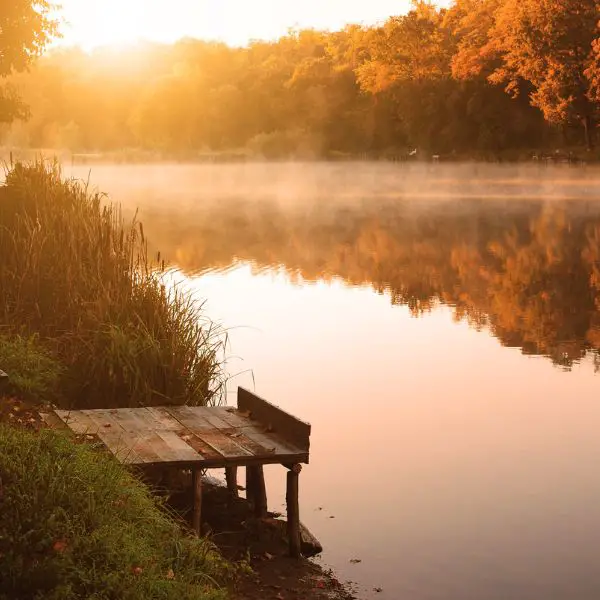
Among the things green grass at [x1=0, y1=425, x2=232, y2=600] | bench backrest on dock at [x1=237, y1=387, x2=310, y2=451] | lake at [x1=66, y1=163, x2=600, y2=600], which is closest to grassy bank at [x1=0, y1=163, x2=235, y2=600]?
green grass at [x1=0, y1=425, x2=232, y2=600]

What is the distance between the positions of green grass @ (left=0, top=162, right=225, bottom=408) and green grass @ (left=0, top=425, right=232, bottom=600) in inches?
110

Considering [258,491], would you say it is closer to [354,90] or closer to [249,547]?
[249,547]

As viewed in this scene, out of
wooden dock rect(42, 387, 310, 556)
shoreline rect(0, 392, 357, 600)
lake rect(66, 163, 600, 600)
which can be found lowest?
lake rect(66, 163, 600, 600)

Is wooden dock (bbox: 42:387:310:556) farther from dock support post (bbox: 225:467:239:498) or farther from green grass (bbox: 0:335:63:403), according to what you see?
green grass (bbox: 0:335:63:403)

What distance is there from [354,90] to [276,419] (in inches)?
3282

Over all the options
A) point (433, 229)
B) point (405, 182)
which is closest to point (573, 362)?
point (433, 229)

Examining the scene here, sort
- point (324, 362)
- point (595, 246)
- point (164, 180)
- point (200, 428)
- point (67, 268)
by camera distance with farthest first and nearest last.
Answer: point (164, 180) → point (595, 246) → point (324, 362) → point (67, 268) → point (200, 428)

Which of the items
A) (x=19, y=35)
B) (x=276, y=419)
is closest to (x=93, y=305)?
(x=276, y=419)

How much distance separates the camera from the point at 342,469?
9.26m

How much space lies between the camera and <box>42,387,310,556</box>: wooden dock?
284 inches

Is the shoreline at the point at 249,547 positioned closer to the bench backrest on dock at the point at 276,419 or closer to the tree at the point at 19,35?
the bench backrest on dock at the point at 276,419

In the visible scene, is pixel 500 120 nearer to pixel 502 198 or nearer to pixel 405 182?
pixel 405 182

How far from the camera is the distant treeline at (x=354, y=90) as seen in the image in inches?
2450

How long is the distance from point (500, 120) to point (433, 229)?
34.8 metres
